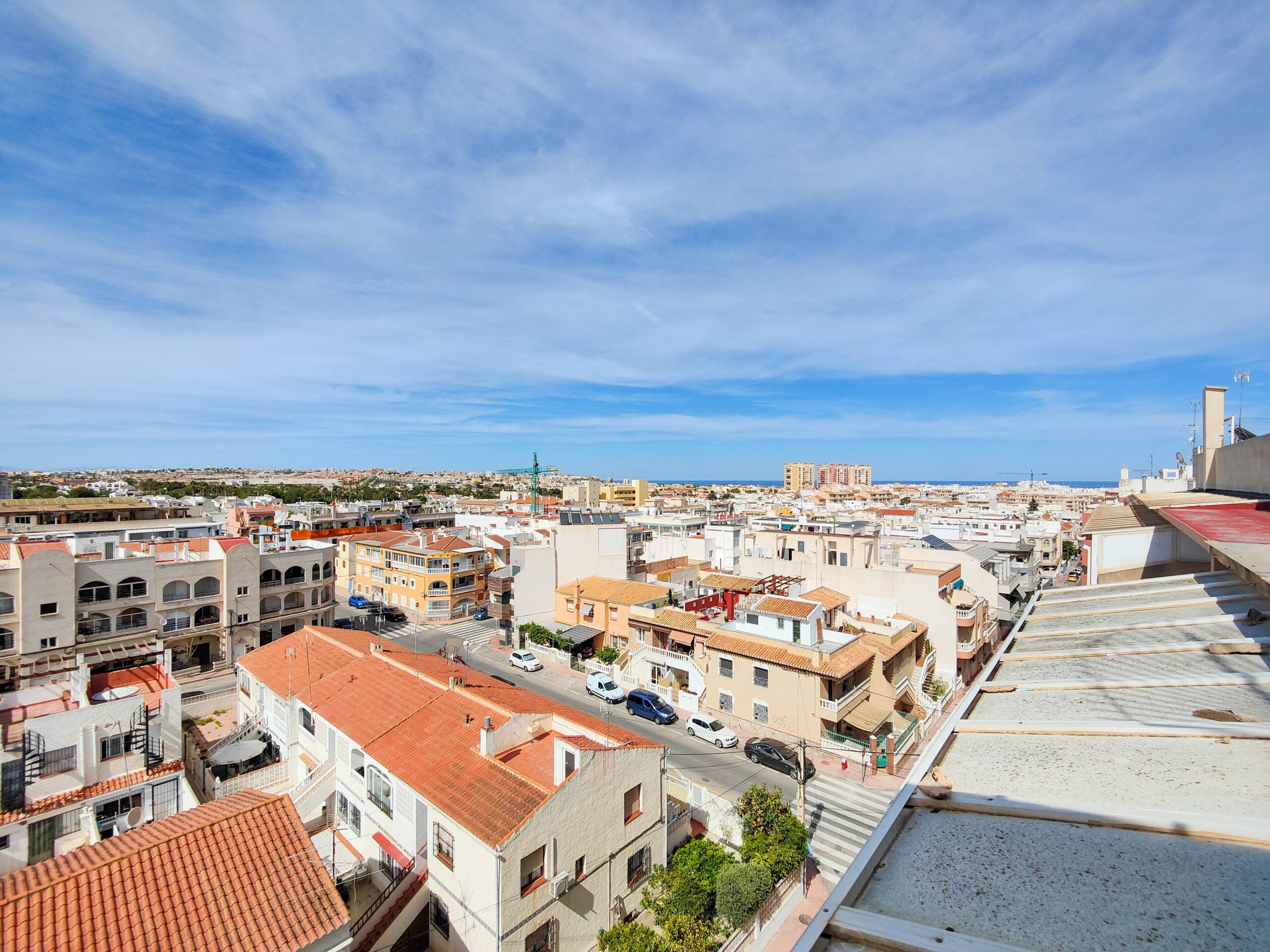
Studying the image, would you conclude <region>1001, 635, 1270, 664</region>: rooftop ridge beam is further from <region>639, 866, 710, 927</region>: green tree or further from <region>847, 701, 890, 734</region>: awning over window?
<region>847, 701, 890, 734</region>: awning over window

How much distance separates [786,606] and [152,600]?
2948 cm

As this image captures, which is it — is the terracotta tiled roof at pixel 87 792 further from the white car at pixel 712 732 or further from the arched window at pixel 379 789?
the white car at pixel 712 732

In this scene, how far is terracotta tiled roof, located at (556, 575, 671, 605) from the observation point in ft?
100

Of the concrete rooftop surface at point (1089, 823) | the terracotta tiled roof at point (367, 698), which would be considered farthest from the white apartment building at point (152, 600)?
the concrete rooftop surface at point (1089, 823)

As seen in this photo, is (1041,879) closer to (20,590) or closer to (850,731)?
(850,731)

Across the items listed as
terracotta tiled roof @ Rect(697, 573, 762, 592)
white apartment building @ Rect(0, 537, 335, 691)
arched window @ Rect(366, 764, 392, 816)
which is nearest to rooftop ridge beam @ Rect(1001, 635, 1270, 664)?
arched window @ Rect(366, 764, 392, 816)

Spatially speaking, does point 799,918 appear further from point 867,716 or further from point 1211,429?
point 1211,429

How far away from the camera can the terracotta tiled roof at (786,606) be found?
22.3m

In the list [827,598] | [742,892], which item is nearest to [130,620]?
[742,892]

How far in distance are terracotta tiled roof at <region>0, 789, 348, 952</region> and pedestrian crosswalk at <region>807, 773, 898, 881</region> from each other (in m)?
11.5

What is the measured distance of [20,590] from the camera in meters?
24.7

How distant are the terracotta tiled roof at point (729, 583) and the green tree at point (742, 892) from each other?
721 inches

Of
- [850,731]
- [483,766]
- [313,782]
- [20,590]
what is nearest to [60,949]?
[483,766]

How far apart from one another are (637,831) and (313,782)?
8386mm
